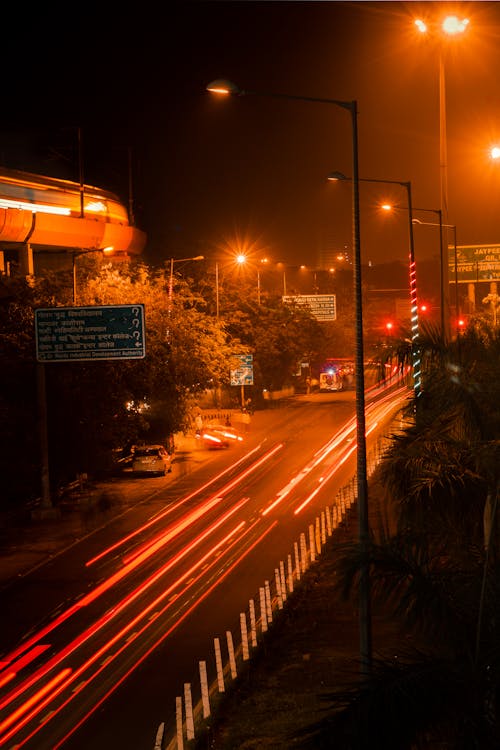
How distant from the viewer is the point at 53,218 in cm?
3881

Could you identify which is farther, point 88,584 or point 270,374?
point 270,374

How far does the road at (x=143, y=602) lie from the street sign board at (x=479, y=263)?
16358mm

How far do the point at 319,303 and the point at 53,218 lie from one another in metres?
33.4

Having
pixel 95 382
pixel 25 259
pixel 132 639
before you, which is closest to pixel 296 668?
pixel 132 639

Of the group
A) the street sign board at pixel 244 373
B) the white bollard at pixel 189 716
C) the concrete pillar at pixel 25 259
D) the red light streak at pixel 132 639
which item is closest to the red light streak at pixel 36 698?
the red light streak at pixel 132 639

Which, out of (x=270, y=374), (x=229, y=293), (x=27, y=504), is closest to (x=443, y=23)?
(x=27, y=504)

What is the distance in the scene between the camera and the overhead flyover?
3572 cm

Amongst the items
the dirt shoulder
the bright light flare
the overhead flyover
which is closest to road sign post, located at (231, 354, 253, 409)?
the overhead flyover

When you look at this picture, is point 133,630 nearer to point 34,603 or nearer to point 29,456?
point 34,603

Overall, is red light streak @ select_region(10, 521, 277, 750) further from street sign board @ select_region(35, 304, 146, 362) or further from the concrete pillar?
the concrete pillar

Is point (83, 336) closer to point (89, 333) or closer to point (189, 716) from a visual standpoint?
point (89, 333)

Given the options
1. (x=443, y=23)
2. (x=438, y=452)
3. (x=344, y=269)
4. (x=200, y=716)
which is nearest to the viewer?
(x=438, y=452)

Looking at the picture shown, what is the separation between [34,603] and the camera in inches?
728

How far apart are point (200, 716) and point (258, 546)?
39.6ft
